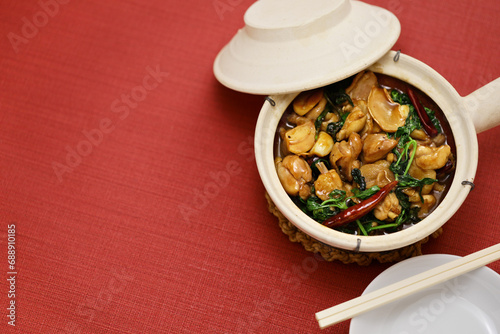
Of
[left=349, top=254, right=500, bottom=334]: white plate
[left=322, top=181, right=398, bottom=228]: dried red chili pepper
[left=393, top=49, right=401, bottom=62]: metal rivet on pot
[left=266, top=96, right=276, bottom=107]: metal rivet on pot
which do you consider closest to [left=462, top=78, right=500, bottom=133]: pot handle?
[left=393, top=49, right=401, bottom=62]: metal rivet on pot

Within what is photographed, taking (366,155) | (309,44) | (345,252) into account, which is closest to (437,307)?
(345,252)

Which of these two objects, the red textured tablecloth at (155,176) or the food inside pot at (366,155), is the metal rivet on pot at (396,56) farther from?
the red textured tablecloth at (155,176)

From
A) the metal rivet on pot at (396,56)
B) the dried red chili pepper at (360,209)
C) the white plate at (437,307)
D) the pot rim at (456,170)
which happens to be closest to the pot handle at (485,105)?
the pot rim at (456,170)

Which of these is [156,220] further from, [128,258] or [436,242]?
[436,242]

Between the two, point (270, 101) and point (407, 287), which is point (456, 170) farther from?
point (270, 101)

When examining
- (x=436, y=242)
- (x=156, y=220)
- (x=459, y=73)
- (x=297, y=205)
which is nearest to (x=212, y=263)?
(x=156, y=220)
